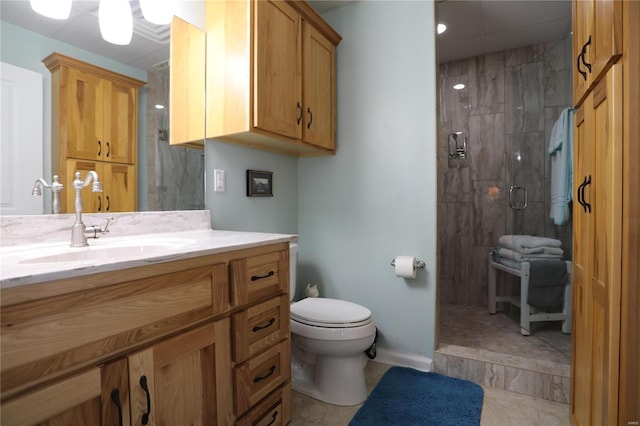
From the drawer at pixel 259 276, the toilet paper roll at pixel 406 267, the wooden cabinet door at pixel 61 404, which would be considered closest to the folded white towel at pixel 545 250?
A: the toilet paper roll at pixel 406 267

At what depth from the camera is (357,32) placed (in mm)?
2256

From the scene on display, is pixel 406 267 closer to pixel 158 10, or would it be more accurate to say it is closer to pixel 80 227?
pixel 80 227

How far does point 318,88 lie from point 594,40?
4.51 ft

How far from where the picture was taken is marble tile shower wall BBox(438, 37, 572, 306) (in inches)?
99.3

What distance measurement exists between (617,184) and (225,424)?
1444 millimetres

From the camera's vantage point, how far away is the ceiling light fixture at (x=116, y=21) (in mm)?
1373

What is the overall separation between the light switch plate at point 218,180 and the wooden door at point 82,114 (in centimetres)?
56

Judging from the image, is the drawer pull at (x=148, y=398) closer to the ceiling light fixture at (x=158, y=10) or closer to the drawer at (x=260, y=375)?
the drawer at (x=260, y=375)

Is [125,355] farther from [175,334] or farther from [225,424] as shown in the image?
[225,424]

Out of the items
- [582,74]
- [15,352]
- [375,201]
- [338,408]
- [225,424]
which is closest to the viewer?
[15,352]

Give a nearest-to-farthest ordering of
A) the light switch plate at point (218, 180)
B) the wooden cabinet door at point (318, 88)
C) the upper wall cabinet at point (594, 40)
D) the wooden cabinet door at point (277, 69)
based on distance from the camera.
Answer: the upper wall cabinet at point (594, 40), the wooden cabinet door at point (277, 69), the light switch plate at point (218, 180), the wooden cabinet door at point (318, 88)

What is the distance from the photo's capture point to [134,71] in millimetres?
1487

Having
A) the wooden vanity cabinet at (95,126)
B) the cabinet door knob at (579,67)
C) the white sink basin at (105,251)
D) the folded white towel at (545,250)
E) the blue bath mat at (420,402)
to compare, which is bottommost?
the blue bath mat at (420,402)

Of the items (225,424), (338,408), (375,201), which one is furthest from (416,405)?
(375,201)
